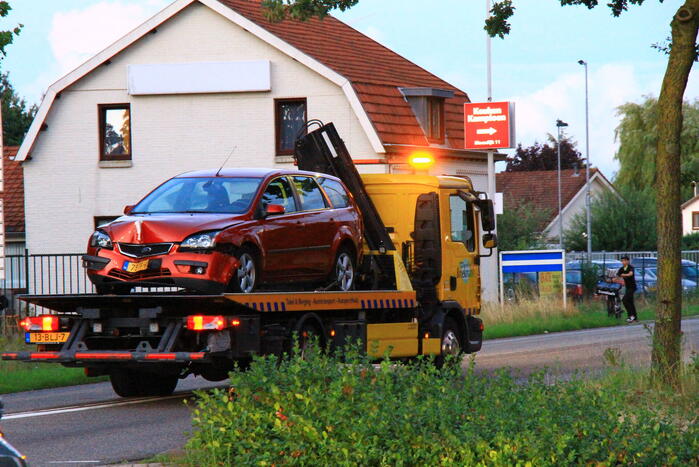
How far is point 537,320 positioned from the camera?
104 ft

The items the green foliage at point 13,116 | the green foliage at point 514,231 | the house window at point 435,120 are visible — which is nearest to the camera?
the house window at point 435,120

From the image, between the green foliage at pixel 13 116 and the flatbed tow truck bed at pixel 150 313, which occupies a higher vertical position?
the green foliage at pixel 13 116

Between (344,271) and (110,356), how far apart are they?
3391mm

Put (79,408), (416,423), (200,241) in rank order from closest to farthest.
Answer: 1. (416,423)
2. (200,241)
3. (79,408)

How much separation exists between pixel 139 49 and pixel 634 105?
161 feet

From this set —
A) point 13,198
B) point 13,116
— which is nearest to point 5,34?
point 13,198

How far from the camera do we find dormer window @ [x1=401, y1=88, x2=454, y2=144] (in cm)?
3605

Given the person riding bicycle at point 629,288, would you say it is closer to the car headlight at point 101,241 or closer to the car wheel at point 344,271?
the car wheel at point 344,271

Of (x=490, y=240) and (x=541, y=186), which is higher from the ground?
(x=541, y=186)

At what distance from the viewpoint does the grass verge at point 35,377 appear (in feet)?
54.9

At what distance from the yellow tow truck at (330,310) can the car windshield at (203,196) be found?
3.94ft

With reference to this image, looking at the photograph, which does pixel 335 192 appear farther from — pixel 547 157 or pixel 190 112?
pixel 547 157

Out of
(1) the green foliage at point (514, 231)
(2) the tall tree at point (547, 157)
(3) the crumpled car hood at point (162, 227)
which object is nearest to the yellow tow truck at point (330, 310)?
(3) the crumpled car hood at point (162, 227)

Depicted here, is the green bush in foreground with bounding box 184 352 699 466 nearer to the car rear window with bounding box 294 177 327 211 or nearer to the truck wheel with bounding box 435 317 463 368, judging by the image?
the car rear window with bounding box 294 177 327 211
